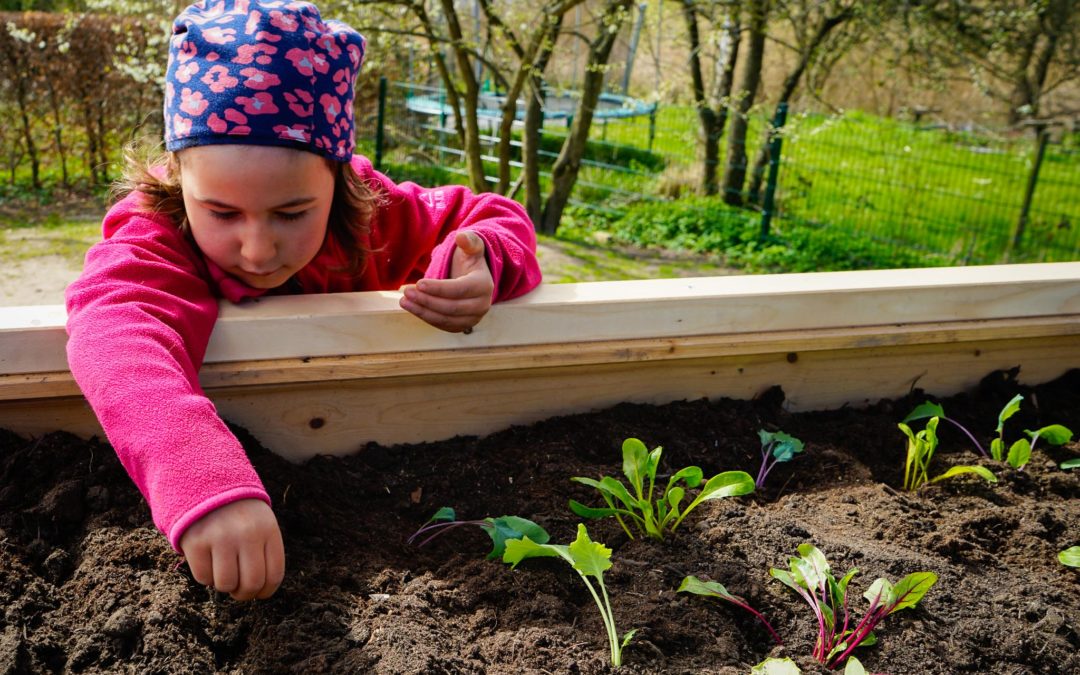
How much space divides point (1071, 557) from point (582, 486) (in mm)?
818

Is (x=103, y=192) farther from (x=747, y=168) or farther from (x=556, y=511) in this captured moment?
(x=556, y=511)

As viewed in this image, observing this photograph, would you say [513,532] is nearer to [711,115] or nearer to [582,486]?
[582,486]

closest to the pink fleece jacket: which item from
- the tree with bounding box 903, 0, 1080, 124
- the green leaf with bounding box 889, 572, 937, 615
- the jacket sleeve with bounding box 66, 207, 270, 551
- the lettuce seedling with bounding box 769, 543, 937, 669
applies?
the jacket sleeve with bounding box 66, 207, 270, 551

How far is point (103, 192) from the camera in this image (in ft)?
27.7

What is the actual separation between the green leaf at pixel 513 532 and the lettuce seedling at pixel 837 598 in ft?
1.18

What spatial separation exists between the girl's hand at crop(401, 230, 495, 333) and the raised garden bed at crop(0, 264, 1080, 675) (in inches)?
2.8

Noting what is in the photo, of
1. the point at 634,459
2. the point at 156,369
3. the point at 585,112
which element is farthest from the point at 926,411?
the point at 585,112

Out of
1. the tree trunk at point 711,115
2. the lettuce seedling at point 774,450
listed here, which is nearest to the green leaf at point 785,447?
the lettuce seedling at point 774,450

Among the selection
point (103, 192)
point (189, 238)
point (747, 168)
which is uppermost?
point (189, 238)

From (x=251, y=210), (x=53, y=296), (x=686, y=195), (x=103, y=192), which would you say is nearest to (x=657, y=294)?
(x=251, y=210)

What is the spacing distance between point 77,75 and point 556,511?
8214mm

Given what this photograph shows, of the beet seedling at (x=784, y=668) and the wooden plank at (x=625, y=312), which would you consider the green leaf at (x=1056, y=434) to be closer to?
the wooden plank at (x=625, y=312)

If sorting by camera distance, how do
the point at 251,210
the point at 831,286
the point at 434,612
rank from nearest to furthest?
the point at 434,612
the point at 251,210
the point at 831,286

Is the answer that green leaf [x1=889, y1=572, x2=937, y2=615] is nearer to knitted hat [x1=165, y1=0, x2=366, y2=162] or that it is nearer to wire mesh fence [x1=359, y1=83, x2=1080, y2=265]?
knitted hat [x1=165, y1=0, x2=366, y2=162]
